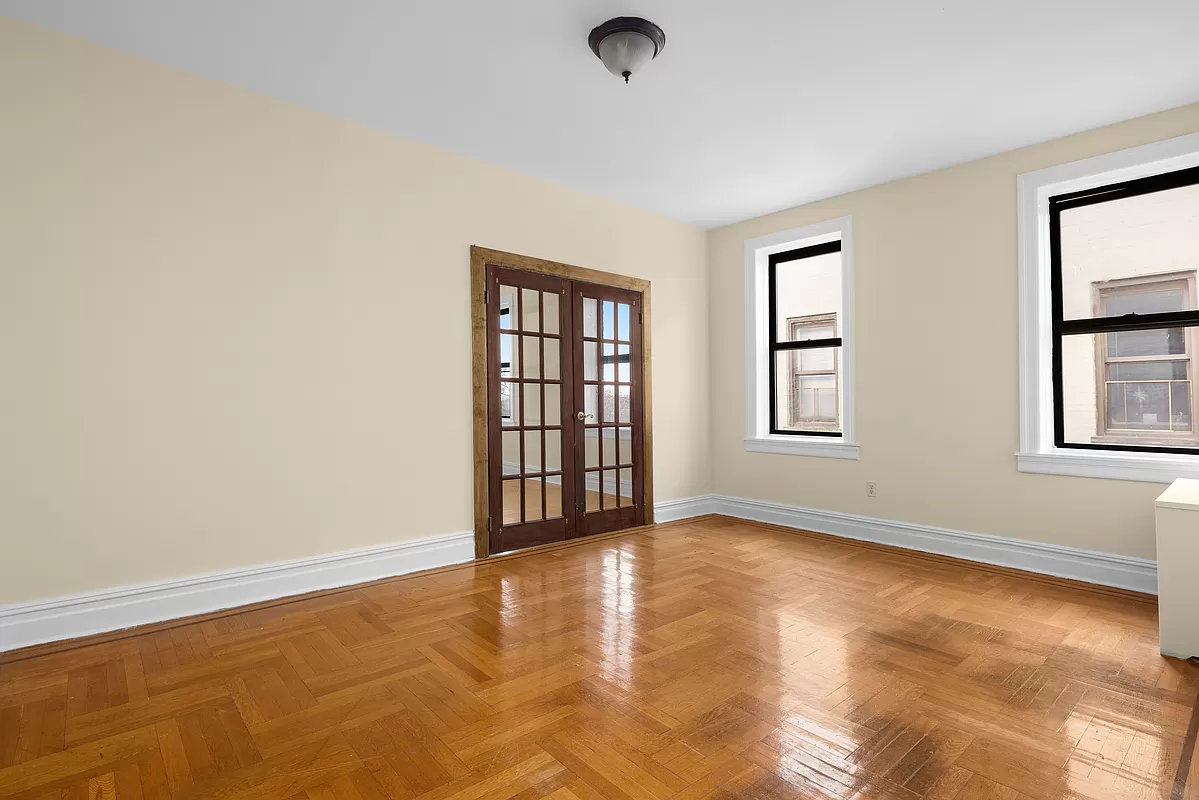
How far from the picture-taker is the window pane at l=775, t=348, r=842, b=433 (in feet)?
18.0

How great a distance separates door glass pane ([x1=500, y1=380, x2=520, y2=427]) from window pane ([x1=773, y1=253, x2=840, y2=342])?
8.97 feet

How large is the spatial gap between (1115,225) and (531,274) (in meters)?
3.82

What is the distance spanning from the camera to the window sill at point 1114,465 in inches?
131

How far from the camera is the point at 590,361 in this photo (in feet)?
15.9

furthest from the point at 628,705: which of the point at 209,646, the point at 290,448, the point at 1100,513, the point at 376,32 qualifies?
the point at 1100,513

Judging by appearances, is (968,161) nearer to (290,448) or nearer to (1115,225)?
(1115,225)

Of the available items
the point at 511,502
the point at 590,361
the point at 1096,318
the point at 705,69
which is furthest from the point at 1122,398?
the point at 511,502

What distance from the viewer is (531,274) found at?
175 inches

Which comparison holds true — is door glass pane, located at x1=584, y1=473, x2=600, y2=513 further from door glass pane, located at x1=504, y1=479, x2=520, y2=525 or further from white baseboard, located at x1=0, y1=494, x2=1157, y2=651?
white baseboard, located at x1=0, y1=494, x2=1157, y2=651

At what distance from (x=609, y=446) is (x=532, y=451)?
2.66 feet

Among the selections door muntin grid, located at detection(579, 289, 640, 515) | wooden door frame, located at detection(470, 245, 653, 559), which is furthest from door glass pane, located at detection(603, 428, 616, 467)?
wooden door frame, located at detection(470, 245, 653, 559)

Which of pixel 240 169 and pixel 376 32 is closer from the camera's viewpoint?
pixel 376 32

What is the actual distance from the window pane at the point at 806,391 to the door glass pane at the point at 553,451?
216 cm

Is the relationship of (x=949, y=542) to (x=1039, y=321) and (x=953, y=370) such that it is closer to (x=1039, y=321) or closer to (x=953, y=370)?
(x=953, y=370)
